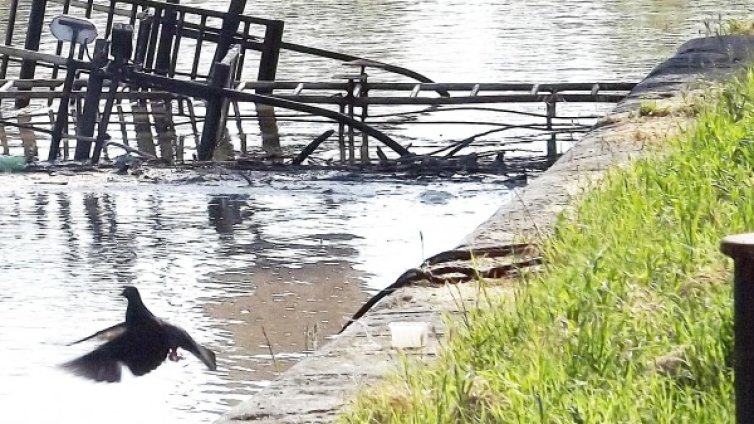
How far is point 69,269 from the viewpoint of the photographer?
966 centimetres

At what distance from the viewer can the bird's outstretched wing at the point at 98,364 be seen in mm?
5098

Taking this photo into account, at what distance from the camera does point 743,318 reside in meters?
1.77

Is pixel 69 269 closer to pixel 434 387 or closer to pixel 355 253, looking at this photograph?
pixel 355 253

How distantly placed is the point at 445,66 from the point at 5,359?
38.6ft

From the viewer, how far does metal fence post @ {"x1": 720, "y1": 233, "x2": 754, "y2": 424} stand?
5.67ft

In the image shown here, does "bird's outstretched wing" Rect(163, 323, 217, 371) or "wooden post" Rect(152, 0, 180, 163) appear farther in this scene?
"wooden post" Rect(152, 0, 180, 163)

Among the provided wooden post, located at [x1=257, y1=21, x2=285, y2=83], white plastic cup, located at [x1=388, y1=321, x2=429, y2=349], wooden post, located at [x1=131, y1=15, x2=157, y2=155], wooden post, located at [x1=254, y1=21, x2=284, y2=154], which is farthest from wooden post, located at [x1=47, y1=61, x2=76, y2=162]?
white plastic cup, located at [x1=388, y1=321, x2=429, y2=349]

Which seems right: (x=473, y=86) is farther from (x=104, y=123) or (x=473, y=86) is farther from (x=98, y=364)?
(x=98, y=364)

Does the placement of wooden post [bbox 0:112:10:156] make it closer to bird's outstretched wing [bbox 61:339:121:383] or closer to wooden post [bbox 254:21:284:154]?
wooden post [bbox 254:21:284:154]

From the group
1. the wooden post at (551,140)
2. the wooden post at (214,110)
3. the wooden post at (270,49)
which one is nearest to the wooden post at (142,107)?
the wooden post at (270,49)

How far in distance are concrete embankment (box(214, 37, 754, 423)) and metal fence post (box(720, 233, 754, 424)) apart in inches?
48.8

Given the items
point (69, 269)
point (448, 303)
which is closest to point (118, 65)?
point (69, 269)

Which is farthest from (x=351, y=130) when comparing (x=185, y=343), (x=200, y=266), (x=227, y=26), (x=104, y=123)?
(x=185, y=343)

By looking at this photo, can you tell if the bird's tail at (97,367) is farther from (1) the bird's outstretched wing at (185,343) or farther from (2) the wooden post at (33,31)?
(2) the wooden post at (33,31)
